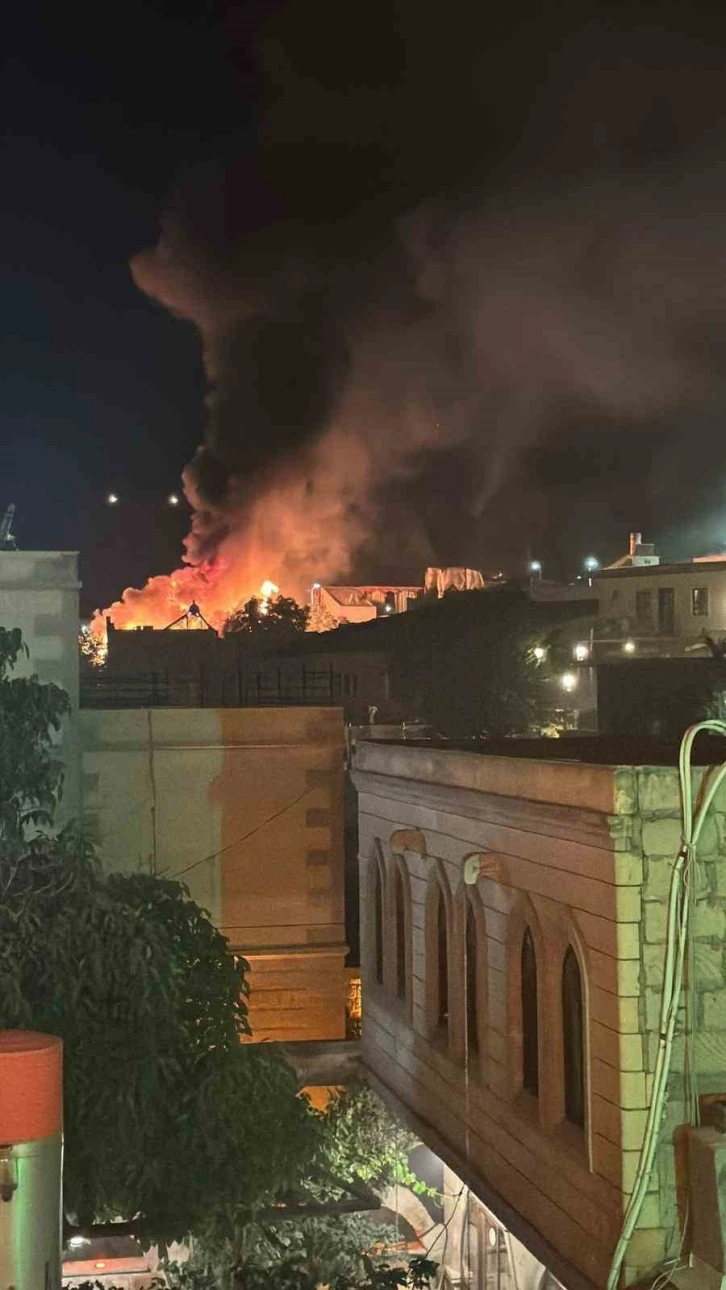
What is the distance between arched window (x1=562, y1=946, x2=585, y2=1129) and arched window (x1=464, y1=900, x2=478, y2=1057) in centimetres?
205

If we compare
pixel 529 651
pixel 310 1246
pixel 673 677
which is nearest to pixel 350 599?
pixel 529 651

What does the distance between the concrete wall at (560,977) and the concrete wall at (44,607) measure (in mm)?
6395

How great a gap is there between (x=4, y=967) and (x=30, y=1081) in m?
1.44

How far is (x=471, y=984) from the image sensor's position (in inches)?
426

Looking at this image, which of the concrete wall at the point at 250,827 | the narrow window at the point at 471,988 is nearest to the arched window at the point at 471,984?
the narrow window at the point at 471,988

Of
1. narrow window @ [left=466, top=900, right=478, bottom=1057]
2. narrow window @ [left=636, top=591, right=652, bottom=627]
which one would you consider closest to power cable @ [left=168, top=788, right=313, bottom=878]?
narrow window @ [left=466, top=900, right=478, bottom=1057]

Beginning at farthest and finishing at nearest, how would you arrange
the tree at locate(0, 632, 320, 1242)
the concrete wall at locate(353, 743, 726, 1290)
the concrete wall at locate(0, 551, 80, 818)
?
the concrete wall at locate(0, 551, 80, 818)
the tree at locate(0, 632, 320, 1242)
the concrete wall at locate(353, 743, 726, 1290)

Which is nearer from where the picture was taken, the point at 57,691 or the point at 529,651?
the point at 57,691

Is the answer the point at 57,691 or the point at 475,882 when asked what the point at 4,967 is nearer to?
the point at 57,691

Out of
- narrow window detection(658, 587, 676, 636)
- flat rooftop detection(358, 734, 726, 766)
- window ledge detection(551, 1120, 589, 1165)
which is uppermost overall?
narrow window detection(658, 587, 676, 636)

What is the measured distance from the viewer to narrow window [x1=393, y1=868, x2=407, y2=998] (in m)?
13.4

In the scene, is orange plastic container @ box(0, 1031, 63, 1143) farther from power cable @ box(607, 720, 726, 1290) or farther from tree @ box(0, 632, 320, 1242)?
power cable @ box(607, 720, 726, 1290)

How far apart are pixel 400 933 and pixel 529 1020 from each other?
429cm

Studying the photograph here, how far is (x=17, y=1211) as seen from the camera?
7070mm
